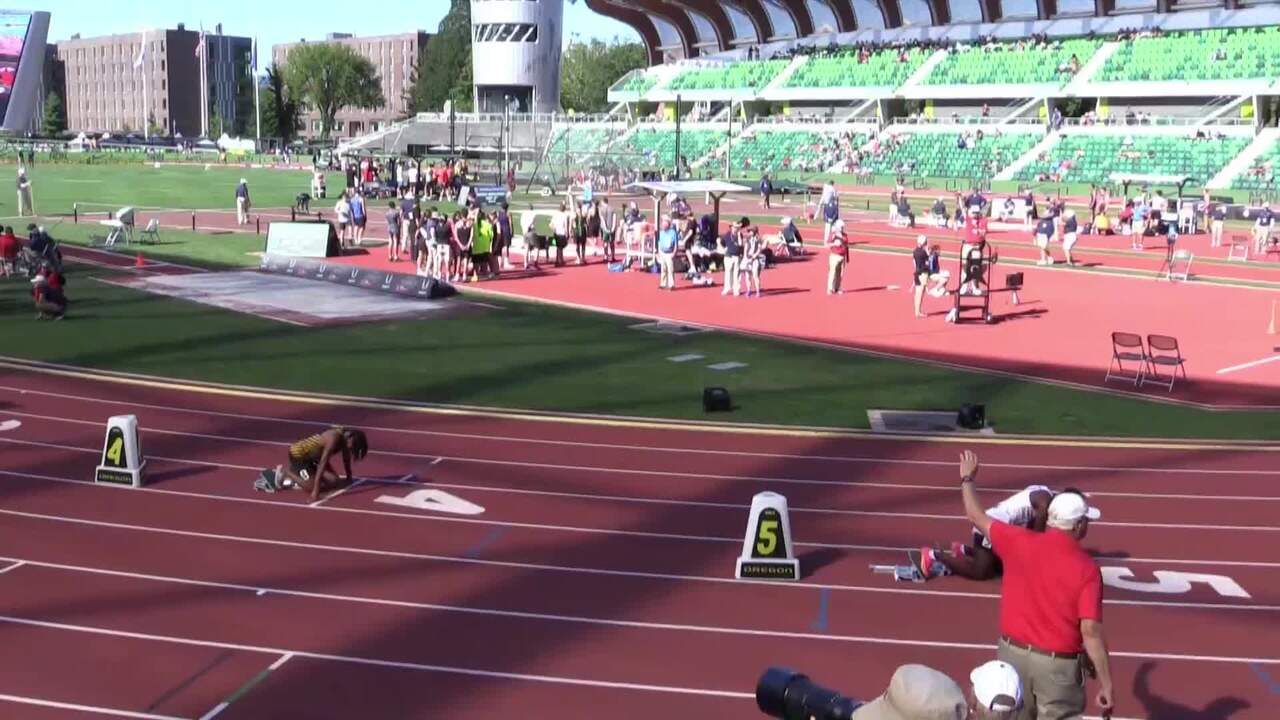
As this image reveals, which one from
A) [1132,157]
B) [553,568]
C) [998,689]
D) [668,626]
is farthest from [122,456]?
[1132,157]

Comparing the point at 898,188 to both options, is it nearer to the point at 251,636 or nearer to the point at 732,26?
the point at 251,636

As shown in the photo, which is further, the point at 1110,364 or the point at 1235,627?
the point at 1110,364

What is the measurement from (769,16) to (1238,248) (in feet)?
233

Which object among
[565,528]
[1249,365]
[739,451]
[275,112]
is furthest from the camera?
[275,112]

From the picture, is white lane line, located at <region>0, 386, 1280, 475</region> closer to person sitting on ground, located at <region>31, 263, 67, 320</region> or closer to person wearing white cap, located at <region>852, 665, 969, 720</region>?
person sitting on ground, located at <region>31, 263, 67, 320</region>

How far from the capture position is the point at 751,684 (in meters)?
8.75

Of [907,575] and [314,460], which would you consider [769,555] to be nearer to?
[907,575]

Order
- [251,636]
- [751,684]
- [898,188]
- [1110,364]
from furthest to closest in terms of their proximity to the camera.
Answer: [898,188], [1110,364], [251,636], [751,684]

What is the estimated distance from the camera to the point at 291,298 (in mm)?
27391

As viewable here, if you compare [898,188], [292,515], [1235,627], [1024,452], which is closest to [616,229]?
[898,188]

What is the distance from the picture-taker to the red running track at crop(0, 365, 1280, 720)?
8.72 m

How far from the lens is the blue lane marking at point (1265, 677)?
346 inches

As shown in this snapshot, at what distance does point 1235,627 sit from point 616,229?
93.1 ft

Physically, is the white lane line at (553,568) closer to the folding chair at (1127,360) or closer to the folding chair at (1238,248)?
the folding chair at (1127,360)
